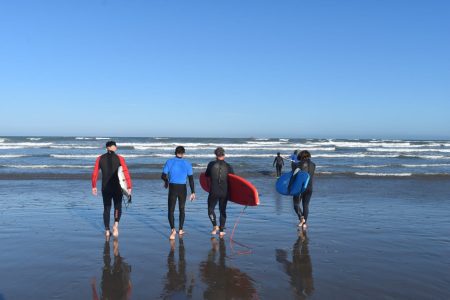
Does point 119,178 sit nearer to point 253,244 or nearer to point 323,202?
point 253,244

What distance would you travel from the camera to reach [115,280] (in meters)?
5.26

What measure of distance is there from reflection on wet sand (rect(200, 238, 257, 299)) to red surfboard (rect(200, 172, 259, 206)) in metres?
1.77

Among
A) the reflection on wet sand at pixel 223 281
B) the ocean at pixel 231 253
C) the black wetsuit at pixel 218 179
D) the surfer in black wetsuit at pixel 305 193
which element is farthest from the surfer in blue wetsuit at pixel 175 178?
the surfer in black wetsuit at pixel 305 193

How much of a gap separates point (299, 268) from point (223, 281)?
47.1 inches

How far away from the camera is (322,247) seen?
7.12m

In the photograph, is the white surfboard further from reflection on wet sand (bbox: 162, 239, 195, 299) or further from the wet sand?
reflection on wet sand (bbox: 162, 239, 195, 299)

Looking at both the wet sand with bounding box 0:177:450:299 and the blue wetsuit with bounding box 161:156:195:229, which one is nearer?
the wet sand with bounding box 0:177:450:299

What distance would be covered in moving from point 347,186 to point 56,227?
12.6 meters

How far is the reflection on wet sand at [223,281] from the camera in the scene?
482cm

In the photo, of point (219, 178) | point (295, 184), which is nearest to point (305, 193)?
point (295, 184)

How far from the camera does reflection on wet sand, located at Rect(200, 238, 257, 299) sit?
190 inches

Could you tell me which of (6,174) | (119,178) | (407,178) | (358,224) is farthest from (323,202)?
(6,174)

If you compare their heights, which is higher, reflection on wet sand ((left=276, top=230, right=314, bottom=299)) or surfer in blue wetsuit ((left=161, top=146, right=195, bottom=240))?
surfer in blue wetsuit ((left=161, top=146, right=195, bottom=240))

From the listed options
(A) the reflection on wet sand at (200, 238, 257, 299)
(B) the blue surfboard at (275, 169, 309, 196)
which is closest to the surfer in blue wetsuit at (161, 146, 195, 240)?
(A) the reflection on wet sand at (200, 238, 257, 299)
